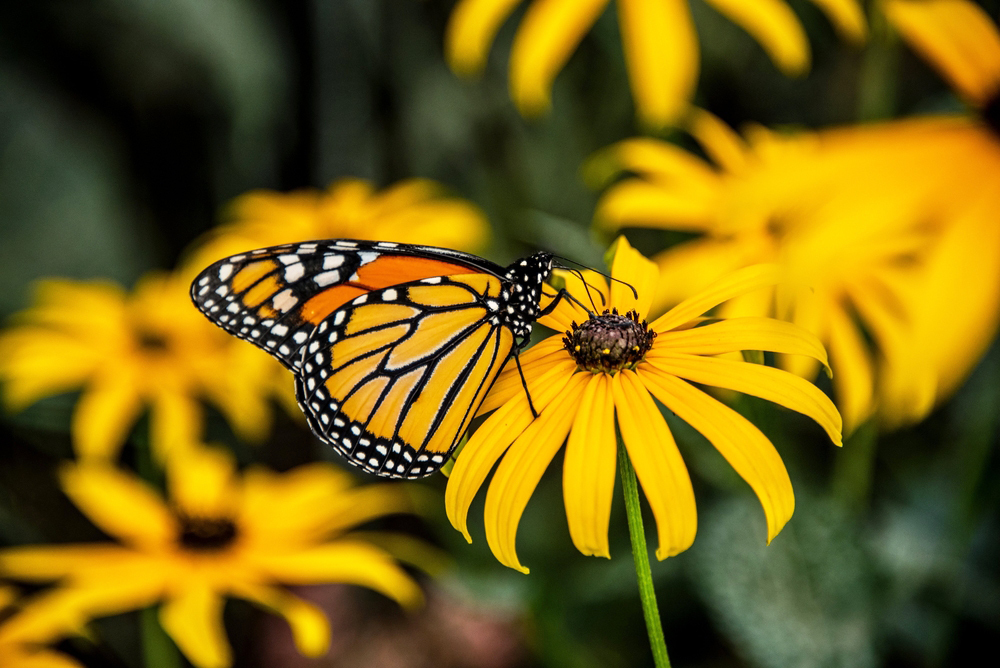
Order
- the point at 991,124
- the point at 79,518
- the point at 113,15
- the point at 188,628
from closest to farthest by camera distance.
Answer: the point at 991,124
the point at 188,628
the point at 79,518
the point at 113,15

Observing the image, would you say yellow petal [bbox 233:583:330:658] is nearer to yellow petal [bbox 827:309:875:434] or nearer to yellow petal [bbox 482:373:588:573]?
yellow petal [bbox 482:373:588:573]

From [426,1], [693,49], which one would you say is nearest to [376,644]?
[693,49]

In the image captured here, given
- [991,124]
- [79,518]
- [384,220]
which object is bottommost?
[79,518]

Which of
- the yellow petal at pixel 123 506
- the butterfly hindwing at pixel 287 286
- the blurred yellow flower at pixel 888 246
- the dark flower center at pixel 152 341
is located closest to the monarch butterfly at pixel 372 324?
the butterfly hindwing at pixel 287 286

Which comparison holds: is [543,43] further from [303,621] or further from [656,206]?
[303,621]

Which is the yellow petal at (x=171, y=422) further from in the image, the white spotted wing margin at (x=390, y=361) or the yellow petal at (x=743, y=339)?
the yellow petal at (x=743, y=339)

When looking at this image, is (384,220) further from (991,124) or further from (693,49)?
(991,124)
